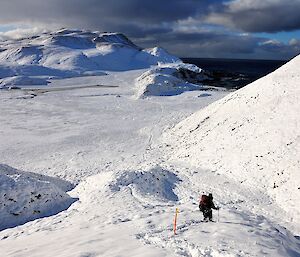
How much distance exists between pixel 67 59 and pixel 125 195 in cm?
14237

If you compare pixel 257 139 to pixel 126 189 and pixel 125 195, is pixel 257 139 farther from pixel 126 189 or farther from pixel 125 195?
pixel 125 195

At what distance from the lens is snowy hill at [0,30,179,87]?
131m

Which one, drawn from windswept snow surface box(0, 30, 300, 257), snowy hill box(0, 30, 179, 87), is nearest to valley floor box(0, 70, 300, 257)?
windswept snow surface box(0, 30, 300, 257)

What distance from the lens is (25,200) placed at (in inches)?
874

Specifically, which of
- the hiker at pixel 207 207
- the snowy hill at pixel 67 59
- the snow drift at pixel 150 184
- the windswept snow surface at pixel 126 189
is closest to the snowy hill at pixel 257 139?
the windswept snow surface at pixel 126 189

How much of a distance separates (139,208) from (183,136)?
2133 centimetres

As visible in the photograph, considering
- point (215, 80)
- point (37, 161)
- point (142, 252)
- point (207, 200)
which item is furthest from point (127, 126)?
point (215, 80)

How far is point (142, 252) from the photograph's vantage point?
44.4 ft

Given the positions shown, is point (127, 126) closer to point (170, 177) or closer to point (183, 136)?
point (183, 136)

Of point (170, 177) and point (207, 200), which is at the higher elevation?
point (207, 200)

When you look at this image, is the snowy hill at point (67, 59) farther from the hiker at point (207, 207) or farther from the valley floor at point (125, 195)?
the hiker at point (207, 207)

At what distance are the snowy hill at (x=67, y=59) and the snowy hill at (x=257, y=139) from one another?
3069 inches

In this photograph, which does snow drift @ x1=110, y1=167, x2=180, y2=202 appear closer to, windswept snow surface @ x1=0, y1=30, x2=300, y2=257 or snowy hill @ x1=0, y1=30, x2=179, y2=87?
windswept snow surface @ x1=0, y1=30, x2=300, y2=257

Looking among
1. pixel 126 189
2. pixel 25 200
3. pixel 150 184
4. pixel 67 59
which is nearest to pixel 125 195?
pixel 126 189
